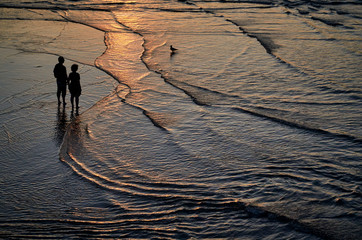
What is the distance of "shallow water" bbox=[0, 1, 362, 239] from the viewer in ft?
21.6

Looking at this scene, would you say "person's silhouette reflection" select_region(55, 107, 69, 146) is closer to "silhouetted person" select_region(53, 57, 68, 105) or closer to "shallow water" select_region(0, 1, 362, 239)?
"shallow water" select_region(0, 1, 362, 239)

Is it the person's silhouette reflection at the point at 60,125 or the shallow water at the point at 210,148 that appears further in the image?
the person's silhouette reflection at the point at 60,125

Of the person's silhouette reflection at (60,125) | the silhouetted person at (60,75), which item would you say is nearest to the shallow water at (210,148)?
the person's silhouette reflection at (60,125)

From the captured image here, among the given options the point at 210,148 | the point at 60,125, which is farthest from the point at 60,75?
the point at 210,148

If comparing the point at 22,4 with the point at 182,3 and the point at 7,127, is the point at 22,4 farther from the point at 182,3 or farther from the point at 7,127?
the point at 7,127

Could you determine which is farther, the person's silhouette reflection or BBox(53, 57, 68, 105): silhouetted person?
BBox(53, 57, 68, 105): silhouetted person

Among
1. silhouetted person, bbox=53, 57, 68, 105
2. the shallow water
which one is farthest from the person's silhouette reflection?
silhouetted person, bbox=53, 57, 68, 105

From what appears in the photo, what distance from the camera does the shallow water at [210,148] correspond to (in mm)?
6574

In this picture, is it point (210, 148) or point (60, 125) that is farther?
point (60, 125)

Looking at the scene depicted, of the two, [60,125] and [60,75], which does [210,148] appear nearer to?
[60,125]

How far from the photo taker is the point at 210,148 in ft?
30.0

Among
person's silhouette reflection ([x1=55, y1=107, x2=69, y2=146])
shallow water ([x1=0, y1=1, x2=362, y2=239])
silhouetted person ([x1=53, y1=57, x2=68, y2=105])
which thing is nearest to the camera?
shallow water ([x1=0, y1=1, x2=362, y2=239])

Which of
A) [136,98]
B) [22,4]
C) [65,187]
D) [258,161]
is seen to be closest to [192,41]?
[136,98]

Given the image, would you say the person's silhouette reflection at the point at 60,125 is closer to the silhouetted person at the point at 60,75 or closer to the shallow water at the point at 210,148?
the shallow water at the point at 210,148
